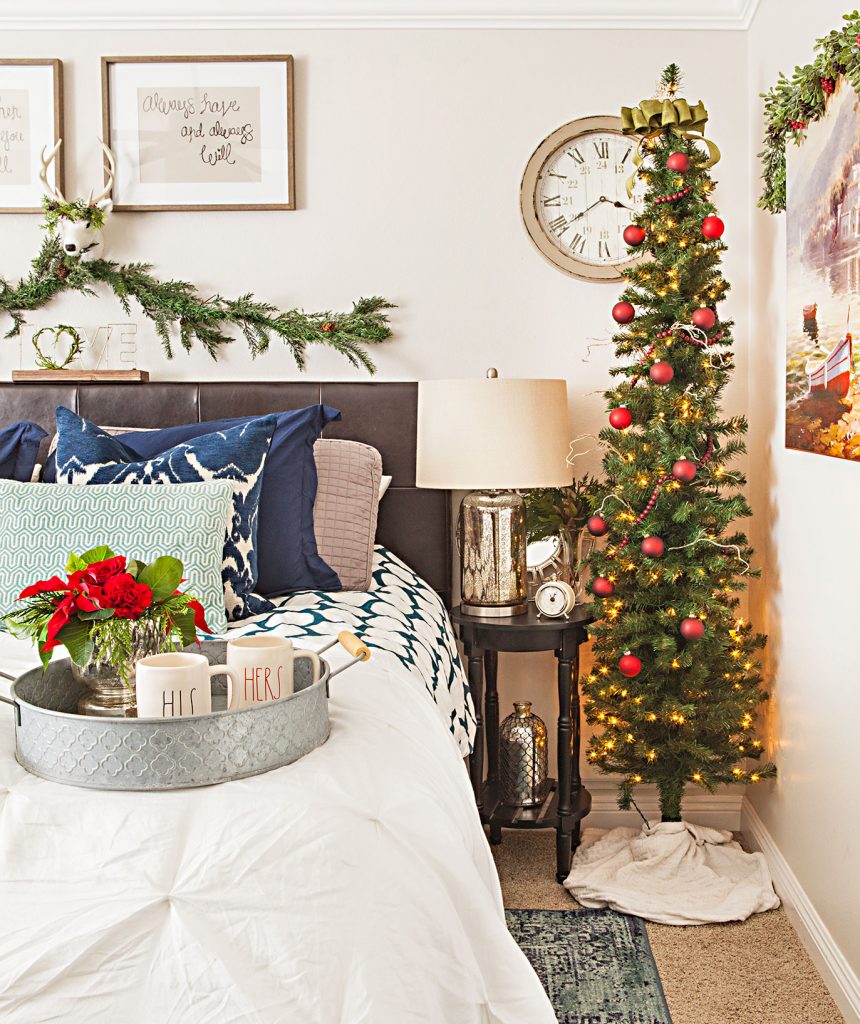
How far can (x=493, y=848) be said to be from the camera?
289cm

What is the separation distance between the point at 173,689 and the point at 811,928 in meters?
1.76

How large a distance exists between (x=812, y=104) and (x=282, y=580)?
1588mm

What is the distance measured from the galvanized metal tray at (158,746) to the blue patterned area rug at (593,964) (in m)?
1.21

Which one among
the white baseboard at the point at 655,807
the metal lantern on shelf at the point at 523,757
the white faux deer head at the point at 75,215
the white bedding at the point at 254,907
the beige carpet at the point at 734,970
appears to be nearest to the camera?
the white bedding at the point at 254,907

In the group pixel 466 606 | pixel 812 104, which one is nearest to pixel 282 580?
pixel 466 606

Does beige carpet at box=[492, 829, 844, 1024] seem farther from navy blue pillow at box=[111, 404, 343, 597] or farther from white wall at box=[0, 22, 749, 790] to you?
white wall at box=[0, 22, 749, 790]

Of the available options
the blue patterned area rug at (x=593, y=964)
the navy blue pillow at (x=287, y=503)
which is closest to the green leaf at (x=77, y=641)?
the navy blue pillow at (x=287, y=503)

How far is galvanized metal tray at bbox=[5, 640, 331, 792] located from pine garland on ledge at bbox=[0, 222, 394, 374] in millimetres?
1871

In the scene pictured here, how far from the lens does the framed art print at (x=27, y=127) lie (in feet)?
9.62

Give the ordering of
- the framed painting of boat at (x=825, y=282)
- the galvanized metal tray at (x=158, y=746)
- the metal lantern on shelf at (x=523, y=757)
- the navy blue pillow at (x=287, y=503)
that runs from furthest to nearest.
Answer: the metal lantern on shelf at (x=523, y=757), the navy blue pillow at (x=287, y=503), the framed painting of boat at (x=825, y=282), the galvanized metal tray at (x=158, y=746)

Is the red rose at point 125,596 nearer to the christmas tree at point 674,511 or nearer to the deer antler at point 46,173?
the christmas tree at point 674,511

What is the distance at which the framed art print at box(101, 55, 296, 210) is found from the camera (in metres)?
2.94

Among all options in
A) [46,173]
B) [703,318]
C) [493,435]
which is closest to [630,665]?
[493,435]

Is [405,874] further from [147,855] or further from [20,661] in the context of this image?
[20,661]
